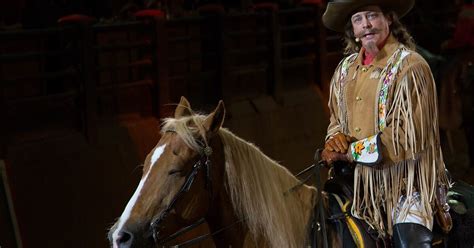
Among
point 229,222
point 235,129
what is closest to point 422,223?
point 229,222

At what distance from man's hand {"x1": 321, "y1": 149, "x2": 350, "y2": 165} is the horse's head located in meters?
0.48

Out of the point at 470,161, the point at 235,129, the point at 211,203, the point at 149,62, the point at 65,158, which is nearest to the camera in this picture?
the point at 211,203

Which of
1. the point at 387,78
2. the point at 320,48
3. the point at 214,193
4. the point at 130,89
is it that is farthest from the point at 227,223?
the point at 320,48

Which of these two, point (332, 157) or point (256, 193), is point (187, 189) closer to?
point (256, 193)

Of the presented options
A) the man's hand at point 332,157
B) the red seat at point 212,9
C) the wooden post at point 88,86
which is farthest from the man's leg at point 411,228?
the red seat at point 212,9

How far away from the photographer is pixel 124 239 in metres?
3.89

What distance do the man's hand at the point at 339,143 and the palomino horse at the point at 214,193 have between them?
0.77 feet

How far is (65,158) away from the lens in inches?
306

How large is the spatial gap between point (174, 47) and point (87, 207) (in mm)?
2582

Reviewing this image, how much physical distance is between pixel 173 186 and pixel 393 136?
0.97m

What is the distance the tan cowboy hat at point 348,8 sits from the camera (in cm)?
442

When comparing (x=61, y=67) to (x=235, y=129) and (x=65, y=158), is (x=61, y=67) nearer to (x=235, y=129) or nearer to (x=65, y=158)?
(x=65, y=158)

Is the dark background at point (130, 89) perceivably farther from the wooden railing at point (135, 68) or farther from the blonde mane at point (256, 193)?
the blonde mane at point (256, 193)

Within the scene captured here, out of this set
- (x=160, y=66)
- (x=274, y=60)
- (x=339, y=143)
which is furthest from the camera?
(x=274, y=60)
